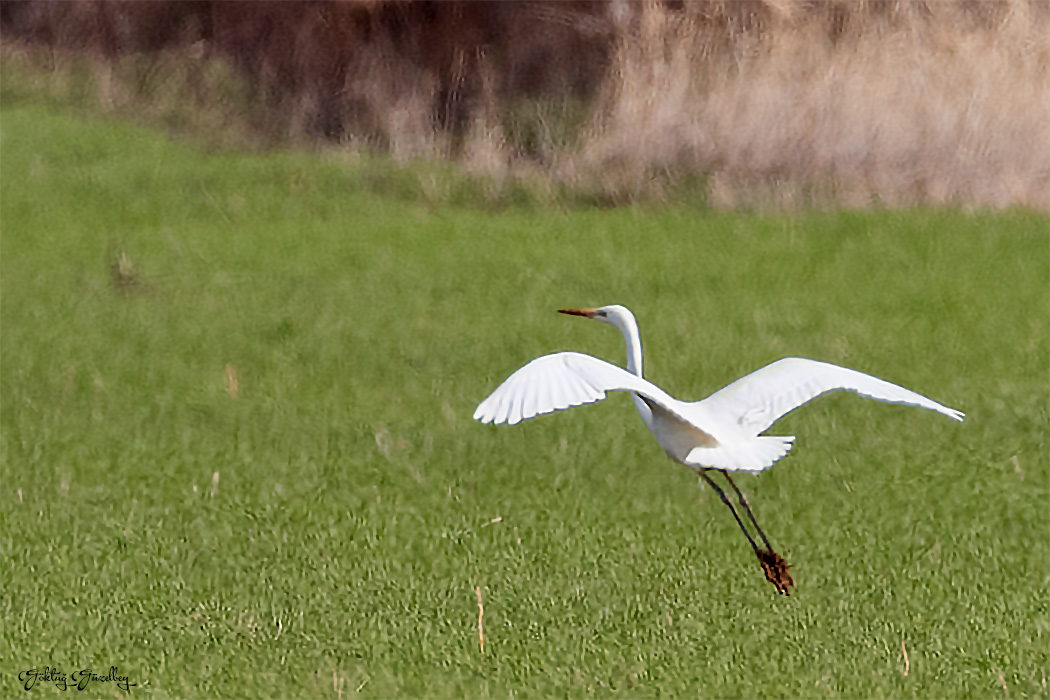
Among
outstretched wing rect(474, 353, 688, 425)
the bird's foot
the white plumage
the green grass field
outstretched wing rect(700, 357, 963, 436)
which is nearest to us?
outstretched wing rect(474, 353, 688, 425)

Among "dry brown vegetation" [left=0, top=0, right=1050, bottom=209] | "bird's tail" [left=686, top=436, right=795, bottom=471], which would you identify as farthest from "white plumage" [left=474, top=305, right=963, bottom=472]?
"dry brown vegetation" [left=0, top=0, right=1050, bottom=209]

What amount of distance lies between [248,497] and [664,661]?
2824 mm

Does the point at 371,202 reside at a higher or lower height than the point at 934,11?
lower

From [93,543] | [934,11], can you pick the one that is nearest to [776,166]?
[934,11]

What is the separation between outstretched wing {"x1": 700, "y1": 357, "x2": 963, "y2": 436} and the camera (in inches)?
203

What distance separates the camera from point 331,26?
19.8 metres

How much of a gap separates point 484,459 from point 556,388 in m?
4.07

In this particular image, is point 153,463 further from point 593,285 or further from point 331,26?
point 331,26

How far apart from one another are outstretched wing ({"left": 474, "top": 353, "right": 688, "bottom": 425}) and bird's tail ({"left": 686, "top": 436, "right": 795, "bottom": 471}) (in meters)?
0.14

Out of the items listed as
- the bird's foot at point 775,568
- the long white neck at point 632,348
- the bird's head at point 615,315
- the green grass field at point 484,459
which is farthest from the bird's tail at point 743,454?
the green grass field at point 484,459

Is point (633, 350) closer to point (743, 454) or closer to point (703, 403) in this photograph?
point (703, 403)

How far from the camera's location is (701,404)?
528cm

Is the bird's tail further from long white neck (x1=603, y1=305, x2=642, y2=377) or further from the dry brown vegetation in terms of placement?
the dry brown vegetation

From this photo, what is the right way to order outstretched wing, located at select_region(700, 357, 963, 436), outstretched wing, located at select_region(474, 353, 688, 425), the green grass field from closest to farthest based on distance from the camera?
outstretched wing, located at select_region(474, 353, 688, 425), outstretched wing, located at select_region(700, 357, 963, 436), the green grass field
